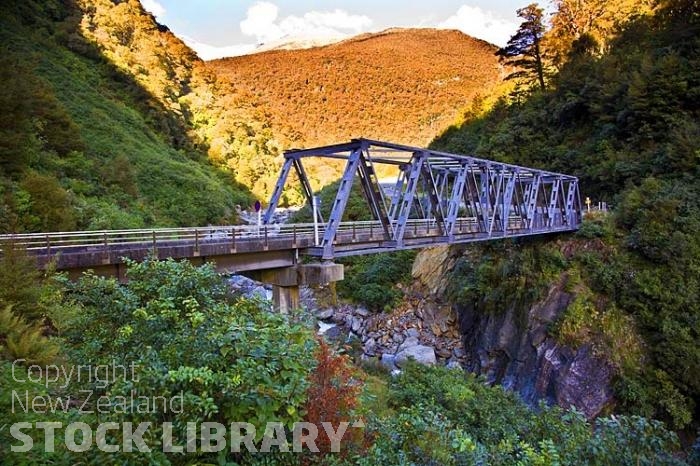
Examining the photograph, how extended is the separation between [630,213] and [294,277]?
1679cm

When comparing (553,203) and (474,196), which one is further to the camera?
(553,203)

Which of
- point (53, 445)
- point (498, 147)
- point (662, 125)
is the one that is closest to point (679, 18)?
point (662, 125)

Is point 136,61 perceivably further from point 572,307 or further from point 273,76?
point 273,76

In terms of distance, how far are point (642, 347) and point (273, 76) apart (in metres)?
114

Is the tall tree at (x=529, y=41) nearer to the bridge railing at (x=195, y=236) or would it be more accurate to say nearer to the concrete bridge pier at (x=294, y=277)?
the bridge railing at (x=195, y=236)

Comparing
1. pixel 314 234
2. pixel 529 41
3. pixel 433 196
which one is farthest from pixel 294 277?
pixel 529 41

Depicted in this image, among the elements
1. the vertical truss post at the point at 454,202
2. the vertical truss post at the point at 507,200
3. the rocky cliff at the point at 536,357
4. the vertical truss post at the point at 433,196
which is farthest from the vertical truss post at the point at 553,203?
the vertical truss post at the point at 433,196

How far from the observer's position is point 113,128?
31734 mm

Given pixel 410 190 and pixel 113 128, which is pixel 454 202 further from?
pixel 113 128

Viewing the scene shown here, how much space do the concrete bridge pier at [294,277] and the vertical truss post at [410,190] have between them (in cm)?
281

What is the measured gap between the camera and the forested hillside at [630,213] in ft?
47.0

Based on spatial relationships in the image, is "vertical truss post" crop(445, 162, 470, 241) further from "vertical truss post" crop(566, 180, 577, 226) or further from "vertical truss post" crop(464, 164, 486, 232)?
"vertical truss post" crop(566, 180, 577, 226)

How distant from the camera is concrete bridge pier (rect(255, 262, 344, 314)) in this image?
12039mm

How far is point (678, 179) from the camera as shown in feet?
63.9
